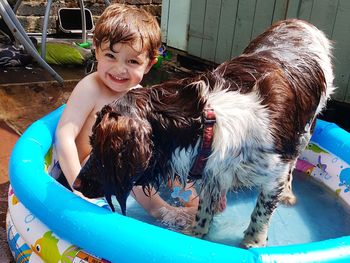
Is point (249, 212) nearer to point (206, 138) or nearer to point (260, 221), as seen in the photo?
point (260, 221)

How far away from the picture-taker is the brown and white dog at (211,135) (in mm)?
2098

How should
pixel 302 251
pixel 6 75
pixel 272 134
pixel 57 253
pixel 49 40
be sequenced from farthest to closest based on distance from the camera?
pixel 49 40
pixel 6 75
pixel 272 134
pixel 57 253
pixel 302 251

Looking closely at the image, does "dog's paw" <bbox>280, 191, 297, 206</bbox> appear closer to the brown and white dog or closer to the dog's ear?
the brown and white dog

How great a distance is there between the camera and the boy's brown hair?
2.66 m

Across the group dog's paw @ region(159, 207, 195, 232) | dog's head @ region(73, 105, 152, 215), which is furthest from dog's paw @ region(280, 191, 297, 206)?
dog's head @ region(73, 105, 152, 215)

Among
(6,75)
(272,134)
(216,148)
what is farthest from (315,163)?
(6,75)

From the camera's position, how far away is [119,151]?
79.5 inches

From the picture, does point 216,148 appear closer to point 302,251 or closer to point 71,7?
point 302,251

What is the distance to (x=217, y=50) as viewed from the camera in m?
7.02

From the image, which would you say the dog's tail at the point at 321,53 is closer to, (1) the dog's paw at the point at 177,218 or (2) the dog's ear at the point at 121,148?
(1) the dog's paw at the point at 177,218

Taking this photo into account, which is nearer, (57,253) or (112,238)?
(112,238)

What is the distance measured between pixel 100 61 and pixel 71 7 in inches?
214

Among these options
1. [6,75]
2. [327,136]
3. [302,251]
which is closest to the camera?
[302,251]

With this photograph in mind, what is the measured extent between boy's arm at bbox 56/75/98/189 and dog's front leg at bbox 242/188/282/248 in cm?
114
